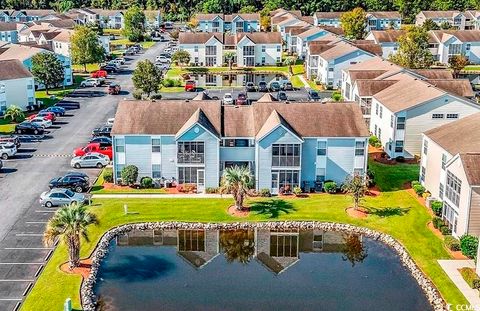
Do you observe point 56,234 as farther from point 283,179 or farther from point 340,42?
point 340,42

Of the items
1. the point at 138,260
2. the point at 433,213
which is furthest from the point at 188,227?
the point at 433,213

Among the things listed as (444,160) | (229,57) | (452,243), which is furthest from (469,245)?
(229,57)

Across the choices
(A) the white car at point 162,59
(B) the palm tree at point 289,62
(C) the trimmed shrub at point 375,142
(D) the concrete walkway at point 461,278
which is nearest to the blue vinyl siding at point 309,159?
(C) the trimmed shrub at point 375,142

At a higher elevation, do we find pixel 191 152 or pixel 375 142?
pixel 191 152

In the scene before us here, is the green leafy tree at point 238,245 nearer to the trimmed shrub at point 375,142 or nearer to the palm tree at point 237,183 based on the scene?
the palm tree at point 237,183

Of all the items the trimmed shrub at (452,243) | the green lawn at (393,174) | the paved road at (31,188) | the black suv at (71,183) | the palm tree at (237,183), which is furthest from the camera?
the green lawn at (393,174)

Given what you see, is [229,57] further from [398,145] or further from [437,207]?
[437,207]
